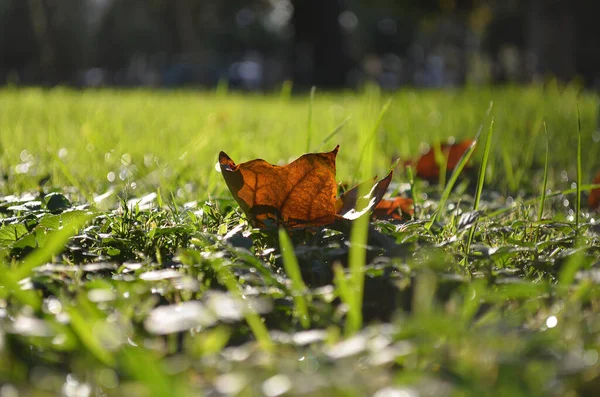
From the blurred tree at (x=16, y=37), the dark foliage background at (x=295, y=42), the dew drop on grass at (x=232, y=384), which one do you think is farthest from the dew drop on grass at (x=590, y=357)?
the blurred tree at (x=16, y=37)

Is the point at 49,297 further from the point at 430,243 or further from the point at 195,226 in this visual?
the point at 430,243

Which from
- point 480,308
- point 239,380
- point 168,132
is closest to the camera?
point 239,380

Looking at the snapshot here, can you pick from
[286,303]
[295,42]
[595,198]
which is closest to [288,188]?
[286,303]

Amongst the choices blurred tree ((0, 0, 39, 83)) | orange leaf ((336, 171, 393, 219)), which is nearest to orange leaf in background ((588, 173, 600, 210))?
orange leaf ((336, 171, 393, 219))

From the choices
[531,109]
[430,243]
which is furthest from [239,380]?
[531,109]

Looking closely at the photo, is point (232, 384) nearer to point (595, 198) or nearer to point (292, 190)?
point (292, 190)

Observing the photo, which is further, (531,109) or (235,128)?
(531,109)
